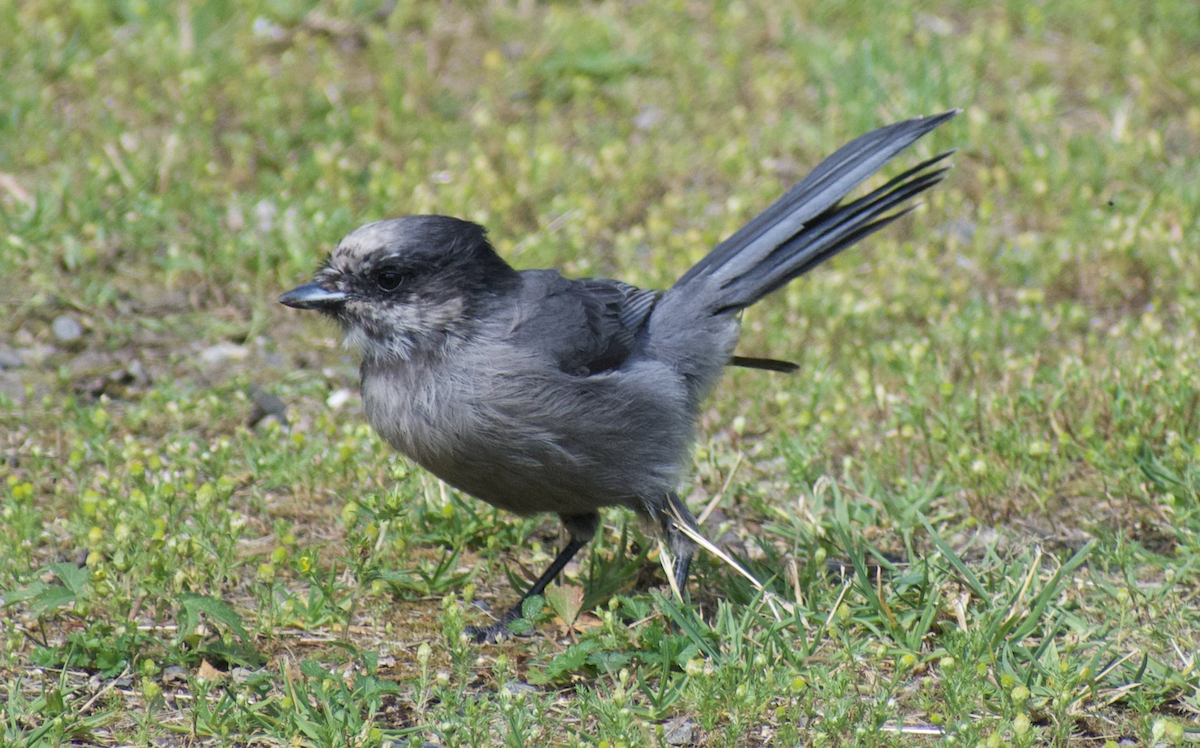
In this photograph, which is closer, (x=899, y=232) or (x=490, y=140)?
(x=899, y=232)

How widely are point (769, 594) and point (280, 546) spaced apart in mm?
1723

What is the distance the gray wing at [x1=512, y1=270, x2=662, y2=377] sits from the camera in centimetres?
455

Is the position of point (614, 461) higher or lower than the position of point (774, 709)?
higher

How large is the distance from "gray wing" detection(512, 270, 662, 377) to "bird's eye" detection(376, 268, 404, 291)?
1.38 ft

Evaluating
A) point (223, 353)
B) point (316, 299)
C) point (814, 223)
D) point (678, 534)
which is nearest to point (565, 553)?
point (678, 534)

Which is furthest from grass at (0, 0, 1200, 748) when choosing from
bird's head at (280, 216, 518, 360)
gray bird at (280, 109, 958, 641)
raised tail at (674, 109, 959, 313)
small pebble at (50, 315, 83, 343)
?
raised tail at (674, 109, 959, 313)

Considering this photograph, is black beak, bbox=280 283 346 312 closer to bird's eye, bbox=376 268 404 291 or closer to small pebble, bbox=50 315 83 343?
bird's eye, bbox=376 268 404 291

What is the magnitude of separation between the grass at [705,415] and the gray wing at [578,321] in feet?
2.13

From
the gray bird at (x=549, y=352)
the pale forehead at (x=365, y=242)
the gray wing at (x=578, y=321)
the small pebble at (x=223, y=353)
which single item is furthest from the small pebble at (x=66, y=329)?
the gray wing at (x=578, y=321)

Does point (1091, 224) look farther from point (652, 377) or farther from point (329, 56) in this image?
point (329, 56)

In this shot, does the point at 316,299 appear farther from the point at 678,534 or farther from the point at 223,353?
the point at 223,353

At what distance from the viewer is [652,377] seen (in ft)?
15.6

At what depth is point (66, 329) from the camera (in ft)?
20.9

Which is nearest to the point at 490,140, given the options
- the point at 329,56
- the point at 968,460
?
the point at 329,56
